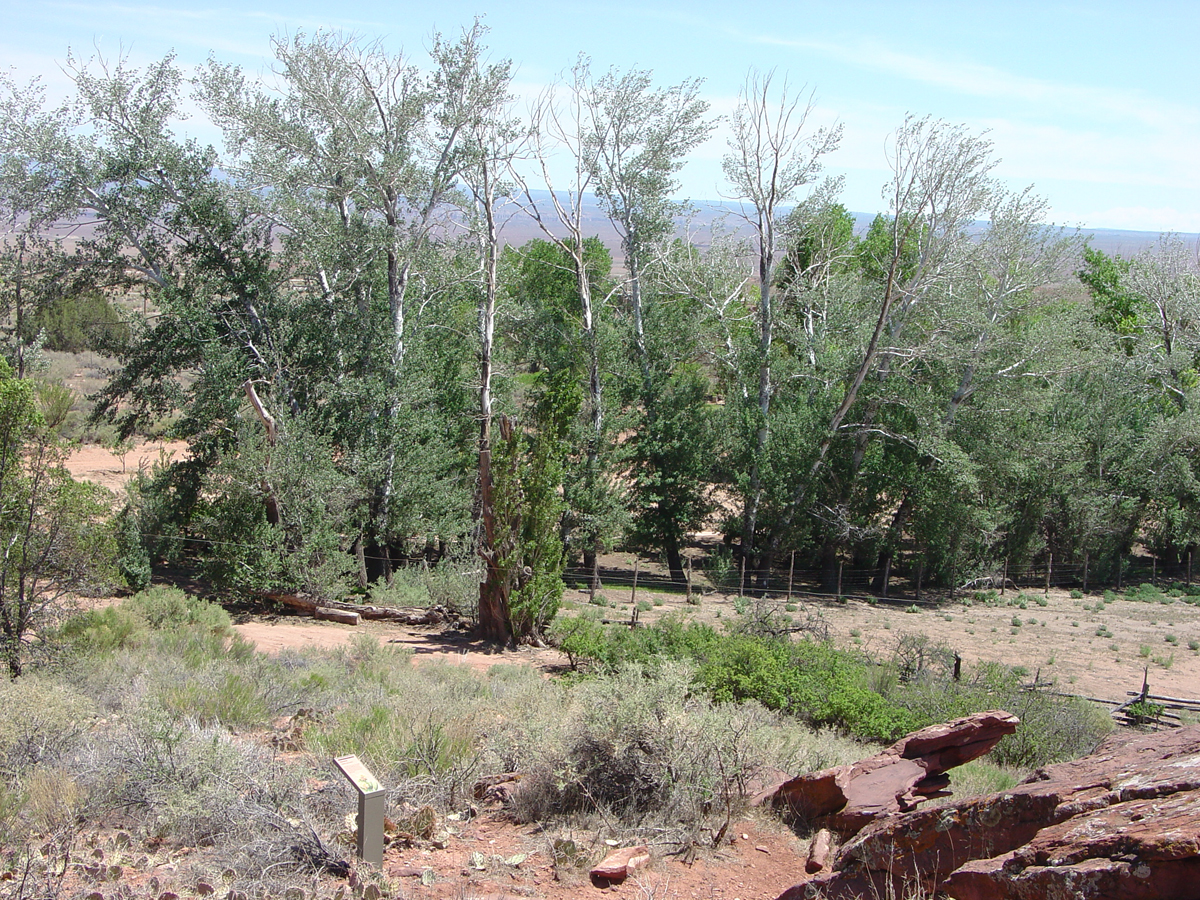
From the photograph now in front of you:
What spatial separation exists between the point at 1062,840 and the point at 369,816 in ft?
12.5

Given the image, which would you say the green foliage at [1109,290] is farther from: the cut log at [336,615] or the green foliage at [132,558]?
the green foliage at [132,558]

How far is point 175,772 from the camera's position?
6.49 metres

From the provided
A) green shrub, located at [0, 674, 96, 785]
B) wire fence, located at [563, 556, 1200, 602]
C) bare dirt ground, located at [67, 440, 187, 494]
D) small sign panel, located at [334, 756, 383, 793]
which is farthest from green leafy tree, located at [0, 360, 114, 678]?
bare dirt ground, located at [67, 440, 187, 494]

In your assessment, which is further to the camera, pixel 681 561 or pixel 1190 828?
pixel 681 561

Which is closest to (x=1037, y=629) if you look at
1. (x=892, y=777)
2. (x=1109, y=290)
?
(x=892, y=777)

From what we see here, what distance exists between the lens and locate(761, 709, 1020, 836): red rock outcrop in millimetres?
6598

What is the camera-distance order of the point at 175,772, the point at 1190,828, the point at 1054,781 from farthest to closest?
the point at 175,772 < the point at 1054,781 < the point at 1190,828

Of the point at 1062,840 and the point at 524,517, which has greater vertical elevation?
the point at 1062,840

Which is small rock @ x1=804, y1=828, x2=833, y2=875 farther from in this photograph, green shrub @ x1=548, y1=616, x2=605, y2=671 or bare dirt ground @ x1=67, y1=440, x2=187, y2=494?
bare dirt ground @ x1=67, y1=440, x2=187, y2=494

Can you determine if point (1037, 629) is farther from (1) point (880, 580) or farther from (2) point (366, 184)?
(2) point (366, 184)

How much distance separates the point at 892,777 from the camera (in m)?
6.79

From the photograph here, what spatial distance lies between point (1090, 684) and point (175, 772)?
Result: 17542mm

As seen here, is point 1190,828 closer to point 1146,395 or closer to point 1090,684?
point 1090,684

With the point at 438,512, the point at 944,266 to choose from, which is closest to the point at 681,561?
the point at 438,512
